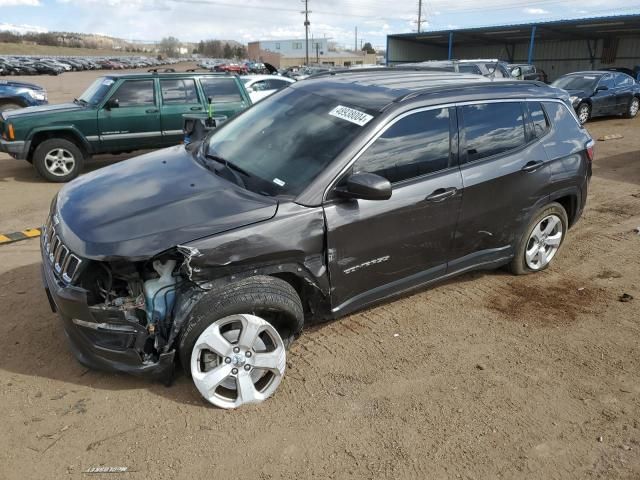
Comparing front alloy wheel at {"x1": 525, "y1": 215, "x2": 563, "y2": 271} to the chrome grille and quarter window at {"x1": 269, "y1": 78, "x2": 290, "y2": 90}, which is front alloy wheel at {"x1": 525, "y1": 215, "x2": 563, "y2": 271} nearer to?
the chrome grille

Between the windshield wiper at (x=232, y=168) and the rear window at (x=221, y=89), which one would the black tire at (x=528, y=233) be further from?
the rear window at (x=221, y=89)

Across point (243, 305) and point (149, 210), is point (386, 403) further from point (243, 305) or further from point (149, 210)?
point (149, 210)

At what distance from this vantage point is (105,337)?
2.77m

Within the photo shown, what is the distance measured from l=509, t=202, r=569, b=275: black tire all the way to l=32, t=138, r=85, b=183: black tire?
6968 millimetres

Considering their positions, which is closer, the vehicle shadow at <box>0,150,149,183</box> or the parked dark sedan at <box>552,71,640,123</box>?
the vehicle shadow at <box>0,150,149,183</box>

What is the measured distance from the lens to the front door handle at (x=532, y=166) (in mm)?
4086

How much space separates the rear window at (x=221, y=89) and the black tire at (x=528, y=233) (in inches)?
250

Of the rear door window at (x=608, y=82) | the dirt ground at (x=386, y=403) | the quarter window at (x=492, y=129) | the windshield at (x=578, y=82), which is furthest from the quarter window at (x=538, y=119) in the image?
the rear door window at (x=608, y=82)

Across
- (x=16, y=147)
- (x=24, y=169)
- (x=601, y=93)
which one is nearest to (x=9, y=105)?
(x=24, y=169)

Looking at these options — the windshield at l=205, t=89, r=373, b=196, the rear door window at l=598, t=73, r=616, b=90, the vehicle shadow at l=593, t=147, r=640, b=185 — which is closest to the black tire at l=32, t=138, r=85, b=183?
the windshield at l=205, t=89, r=373, b=196

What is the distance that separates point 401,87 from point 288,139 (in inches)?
37.5

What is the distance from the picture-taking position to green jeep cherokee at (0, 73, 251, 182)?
308 inches

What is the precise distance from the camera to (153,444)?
268 centimetres

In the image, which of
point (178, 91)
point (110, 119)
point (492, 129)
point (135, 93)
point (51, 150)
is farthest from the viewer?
point (178, 91)
